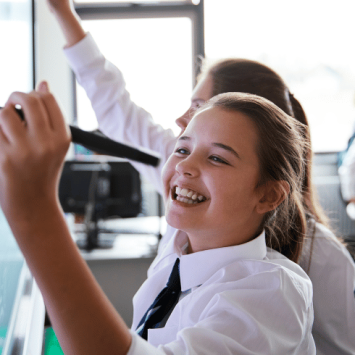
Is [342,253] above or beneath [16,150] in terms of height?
beneath

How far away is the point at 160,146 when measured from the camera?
1.35 metres

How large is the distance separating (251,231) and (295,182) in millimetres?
164

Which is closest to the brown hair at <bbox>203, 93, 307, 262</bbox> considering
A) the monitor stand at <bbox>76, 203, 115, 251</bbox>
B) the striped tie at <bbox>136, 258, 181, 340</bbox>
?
the striped tie at <bbox>136, 258, 181, 340</bbox>

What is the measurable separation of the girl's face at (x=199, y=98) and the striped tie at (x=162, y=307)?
1.41 feet

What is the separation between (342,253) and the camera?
3.20 feet

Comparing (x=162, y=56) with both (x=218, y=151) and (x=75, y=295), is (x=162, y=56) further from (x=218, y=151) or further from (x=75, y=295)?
(x=75, y=295)

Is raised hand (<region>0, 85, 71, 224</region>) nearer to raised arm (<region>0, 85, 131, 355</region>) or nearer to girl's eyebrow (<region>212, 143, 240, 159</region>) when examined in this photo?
raised arm (<region>0, 85, 131, 355</region>)

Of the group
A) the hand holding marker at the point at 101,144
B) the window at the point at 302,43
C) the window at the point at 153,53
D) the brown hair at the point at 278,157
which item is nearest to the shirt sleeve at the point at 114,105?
the brown hair at the point at 278,157

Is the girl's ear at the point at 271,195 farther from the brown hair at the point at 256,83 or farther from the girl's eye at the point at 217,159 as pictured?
the brown hair at the point at 256,83

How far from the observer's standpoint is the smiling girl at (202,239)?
29 cm

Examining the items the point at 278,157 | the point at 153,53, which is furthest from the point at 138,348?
the point at 153,53

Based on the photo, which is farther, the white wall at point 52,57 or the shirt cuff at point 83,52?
the white wall at point 52,57

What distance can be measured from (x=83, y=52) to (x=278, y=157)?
2.19 feet

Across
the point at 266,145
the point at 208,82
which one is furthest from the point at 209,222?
the point at 208,82
